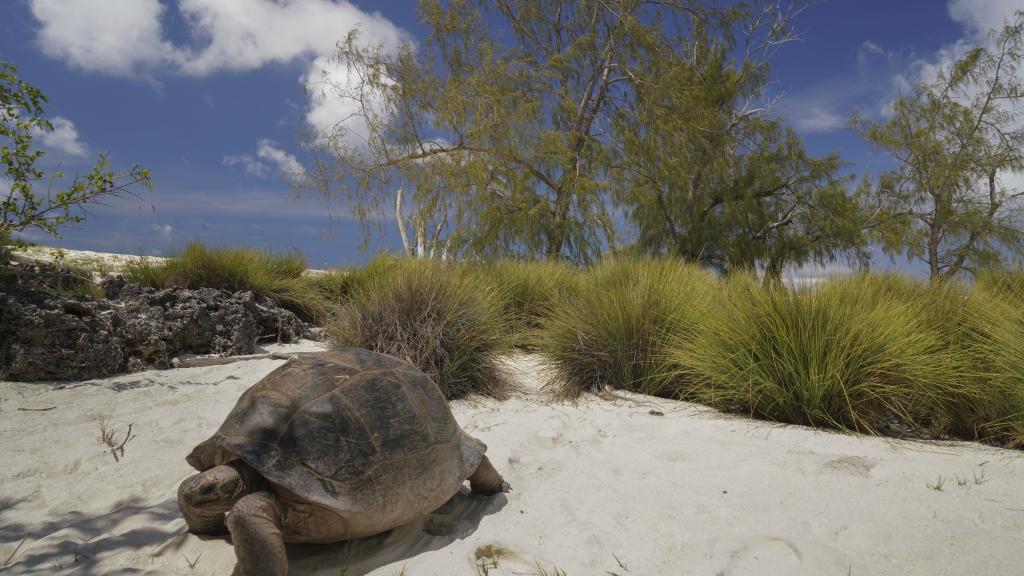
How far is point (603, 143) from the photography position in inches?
698

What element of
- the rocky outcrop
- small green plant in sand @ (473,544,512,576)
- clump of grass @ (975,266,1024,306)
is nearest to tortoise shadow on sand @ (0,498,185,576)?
small green plant in sand @ (473,544,512,576)

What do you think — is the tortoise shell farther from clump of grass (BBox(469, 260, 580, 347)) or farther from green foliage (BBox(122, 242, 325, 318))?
green foliage (BBox(122, 242, 325, 318))

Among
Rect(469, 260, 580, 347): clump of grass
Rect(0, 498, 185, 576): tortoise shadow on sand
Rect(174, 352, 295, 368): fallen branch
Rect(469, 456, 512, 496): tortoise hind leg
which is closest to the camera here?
Rect(0, 498, 185, 576): tortoise shadow on sand

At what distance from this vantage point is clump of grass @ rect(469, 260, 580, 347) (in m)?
7.29

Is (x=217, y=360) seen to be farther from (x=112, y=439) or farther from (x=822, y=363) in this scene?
(x=822, y=363)

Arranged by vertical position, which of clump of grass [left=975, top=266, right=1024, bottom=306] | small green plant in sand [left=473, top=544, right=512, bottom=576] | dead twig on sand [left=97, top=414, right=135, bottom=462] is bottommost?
dead twig on sand [left=97, top=414, right=135, bottom=462]

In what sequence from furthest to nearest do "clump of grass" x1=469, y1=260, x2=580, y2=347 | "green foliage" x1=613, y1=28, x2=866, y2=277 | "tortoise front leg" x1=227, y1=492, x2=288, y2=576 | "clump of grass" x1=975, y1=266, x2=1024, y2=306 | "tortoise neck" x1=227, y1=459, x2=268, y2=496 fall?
"green foliage" x1=613, y1=28, x2=866, y2=277 < "clump of grass" x1=469, y1=260, x2=580, y2=347 < "clump of grass" x1=975, y1=266, x2=1024, y2=306 < "tortoise neck" x1=227, y1=459, x2=268, y2=496 < "tortoise front leg" x1=227, y1=492, x2=288, y2=576

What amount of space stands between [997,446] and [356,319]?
5127mm

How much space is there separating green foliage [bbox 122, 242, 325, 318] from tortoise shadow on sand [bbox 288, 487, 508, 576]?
217 inches

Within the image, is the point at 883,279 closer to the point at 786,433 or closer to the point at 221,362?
the point at 786,433

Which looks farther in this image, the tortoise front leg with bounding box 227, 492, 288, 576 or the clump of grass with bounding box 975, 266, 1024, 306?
the clump of grass with bounding box 975, 266, 1024, 306

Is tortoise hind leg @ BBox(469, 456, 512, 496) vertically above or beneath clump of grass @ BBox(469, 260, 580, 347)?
beneath

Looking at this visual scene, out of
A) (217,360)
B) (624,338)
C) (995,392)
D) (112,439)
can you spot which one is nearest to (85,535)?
(112,439)

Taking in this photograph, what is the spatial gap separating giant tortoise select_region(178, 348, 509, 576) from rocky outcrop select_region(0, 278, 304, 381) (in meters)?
3.40
